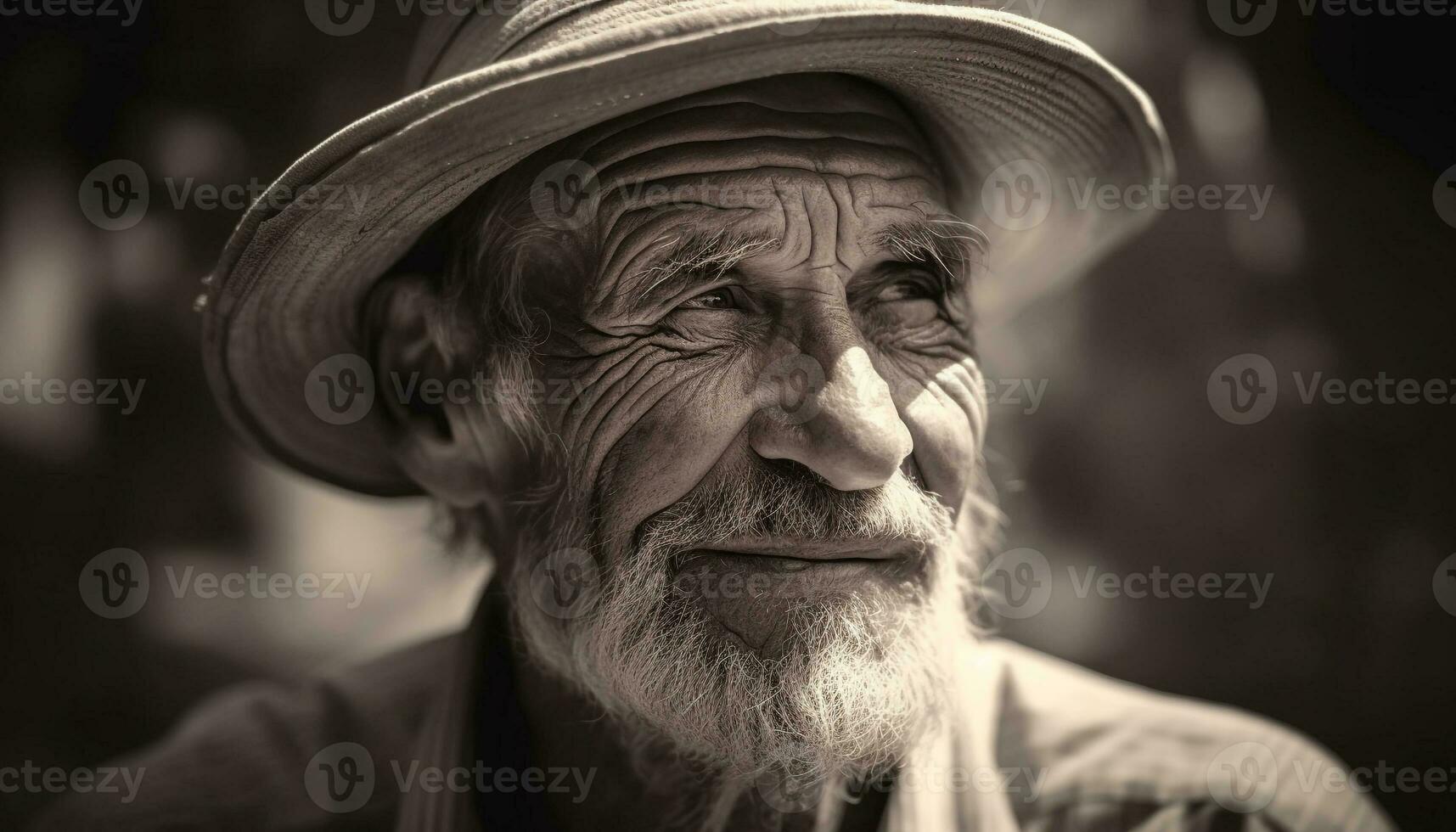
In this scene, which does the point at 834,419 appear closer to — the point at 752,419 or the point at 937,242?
the point at 752,419

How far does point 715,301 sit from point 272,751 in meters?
1.54

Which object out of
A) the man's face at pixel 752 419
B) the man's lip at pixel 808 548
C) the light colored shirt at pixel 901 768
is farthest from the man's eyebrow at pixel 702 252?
the light colored shirt at pixel 901 768

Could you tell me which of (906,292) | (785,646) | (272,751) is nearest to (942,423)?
(906,292)

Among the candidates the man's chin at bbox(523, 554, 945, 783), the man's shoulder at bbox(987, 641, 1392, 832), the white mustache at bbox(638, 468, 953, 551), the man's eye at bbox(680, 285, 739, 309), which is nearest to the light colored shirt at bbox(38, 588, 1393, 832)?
the man's shoulder at bbox(987, 641, 1392, 832)

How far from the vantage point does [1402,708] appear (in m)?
2.66

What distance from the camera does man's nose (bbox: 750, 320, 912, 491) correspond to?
1.42 metres

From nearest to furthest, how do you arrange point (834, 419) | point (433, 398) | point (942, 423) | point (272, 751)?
point (834, 419), point (942, 423), point (433, 398), point (272, 751)

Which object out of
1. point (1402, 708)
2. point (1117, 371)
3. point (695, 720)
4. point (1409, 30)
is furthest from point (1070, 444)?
point (695, 720)

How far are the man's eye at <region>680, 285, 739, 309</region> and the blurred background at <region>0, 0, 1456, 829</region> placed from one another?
122cm

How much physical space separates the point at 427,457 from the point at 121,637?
1.85 m

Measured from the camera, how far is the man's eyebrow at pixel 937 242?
1591 mm

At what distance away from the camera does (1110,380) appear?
2961 millimetres

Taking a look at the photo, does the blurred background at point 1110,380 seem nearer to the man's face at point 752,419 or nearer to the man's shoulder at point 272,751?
the man's shoulder at point 272,751

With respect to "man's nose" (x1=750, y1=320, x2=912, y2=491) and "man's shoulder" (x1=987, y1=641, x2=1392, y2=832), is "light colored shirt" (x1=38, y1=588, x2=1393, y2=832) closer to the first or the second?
"man's shoulder" (x1=987, y1=641, x2=1392, y2=832)
